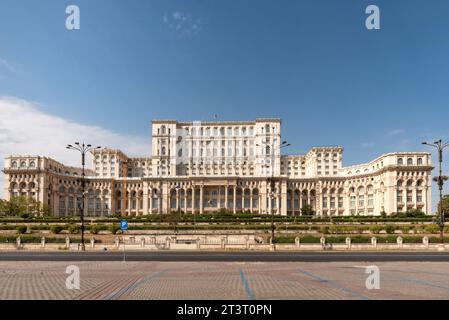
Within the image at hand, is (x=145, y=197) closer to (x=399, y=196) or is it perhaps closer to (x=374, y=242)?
(x=399, y=196)

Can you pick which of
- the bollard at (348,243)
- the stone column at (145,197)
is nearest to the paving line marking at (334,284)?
the bollard at (348,243)

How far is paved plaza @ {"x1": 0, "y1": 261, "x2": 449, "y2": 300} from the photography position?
1411 centimetres

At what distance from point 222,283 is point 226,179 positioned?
115 metres

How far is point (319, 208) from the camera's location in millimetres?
136375

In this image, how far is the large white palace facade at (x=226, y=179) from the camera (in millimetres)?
117769

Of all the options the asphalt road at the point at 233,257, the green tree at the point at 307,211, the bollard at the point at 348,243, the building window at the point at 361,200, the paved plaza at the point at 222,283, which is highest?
the paved plaza at the point at 222,283

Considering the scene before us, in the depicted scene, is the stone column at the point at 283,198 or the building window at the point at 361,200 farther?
the stone column at the point at 283,198

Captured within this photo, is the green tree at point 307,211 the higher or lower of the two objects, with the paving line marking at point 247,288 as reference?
lower

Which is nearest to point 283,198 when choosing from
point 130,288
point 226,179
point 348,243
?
point 226,179

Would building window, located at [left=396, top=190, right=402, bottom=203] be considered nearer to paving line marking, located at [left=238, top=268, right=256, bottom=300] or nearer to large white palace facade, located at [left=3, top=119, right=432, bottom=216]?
large white palace facade, located at [left=3, top=119, right=432, bottom=216]

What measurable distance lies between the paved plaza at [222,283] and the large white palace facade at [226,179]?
95.5m

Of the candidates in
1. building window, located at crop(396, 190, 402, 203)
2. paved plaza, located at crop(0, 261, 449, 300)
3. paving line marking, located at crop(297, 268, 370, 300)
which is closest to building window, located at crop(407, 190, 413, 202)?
building window, located at crop(396, 190, 402, 203)

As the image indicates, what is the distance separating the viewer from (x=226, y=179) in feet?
432

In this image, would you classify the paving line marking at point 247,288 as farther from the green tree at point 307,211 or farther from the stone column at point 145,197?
the stone column at point 145,197
